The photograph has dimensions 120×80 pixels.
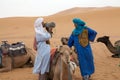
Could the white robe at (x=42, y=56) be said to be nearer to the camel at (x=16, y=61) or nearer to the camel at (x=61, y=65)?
the camel at (x=61, y=65)

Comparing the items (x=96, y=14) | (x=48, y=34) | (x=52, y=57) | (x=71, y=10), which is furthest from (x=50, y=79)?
(x=71, y=10)

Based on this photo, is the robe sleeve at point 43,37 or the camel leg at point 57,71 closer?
the camel leg at point 57,71

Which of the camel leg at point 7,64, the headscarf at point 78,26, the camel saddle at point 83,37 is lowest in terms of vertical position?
the camel leg at point 7,64

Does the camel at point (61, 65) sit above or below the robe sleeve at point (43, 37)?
below

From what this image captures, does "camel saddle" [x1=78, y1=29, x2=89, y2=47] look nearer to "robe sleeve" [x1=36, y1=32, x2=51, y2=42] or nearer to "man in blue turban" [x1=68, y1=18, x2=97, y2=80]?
"man in blue turban" [x1=68, y1=18, x2=97, y2=80]

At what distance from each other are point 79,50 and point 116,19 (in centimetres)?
2959

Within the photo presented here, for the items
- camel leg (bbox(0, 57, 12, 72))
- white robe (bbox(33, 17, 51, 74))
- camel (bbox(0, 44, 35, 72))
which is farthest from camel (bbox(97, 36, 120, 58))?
white robe (bbox(33, 17, 51, 74))

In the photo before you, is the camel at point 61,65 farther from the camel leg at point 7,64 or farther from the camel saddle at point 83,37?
the camel leg at point 7,64

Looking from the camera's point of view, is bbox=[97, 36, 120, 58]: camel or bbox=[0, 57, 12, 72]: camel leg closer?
bbox=[0, 57, 12, 72]: camel leg

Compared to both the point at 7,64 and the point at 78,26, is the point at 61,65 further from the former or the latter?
the point at 7,64

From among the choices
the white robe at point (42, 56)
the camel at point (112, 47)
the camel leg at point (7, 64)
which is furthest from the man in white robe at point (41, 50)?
the camel at point (112, 47)

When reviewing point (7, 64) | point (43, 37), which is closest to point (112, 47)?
point (7, 64)

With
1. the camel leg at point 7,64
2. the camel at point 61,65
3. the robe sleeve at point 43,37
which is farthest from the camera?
the camel leg at point 7,64

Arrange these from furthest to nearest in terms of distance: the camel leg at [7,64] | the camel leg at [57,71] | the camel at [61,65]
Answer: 1. the camel leg at [7,64]
2. the camel leg at [57,71]
3. the camel at [61,65]
